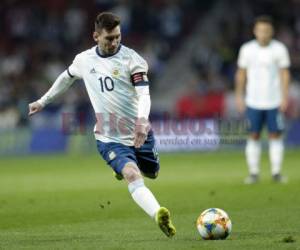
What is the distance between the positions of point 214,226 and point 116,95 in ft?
5.74

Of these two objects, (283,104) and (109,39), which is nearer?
(109,39)

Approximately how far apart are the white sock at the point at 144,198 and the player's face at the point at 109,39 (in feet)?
4.49

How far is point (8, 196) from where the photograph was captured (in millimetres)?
13898

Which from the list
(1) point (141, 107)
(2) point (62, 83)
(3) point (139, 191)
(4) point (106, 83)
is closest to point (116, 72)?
(4) point (106, 83)

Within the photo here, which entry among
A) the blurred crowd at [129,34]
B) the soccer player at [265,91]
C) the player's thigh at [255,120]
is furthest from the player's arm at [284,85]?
the blurred crowd at [129,34]

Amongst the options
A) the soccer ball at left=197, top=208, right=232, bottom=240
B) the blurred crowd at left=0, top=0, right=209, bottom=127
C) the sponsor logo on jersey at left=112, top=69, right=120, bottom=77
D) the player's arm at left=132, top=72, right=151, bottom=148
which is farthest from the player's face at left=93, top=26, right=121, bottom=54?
the blurred crowd at left=0, top=0, right=209, bottom=127

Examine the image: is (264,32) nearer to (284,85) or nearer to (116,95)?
(284,85)

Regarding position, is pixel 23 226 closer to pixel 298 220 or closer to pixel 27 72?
pixel 298 220

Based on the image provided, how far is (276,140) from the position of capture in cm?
1528

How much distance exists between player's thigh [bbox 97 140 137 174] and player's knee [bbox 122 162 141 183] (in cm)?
6

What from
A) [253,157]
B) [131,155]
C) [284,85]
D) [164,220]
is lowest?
[253,157]

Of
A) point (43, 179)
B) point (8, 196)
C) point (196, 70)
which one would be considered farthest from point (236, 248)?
point (196, 70)

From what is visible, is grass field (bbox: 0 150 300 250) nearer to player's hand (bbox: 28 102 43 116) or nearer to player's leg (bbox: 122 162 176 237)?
player's leg (bbox: 122 162 176 237)

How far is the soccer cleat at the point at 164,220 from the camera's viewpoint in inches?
320
